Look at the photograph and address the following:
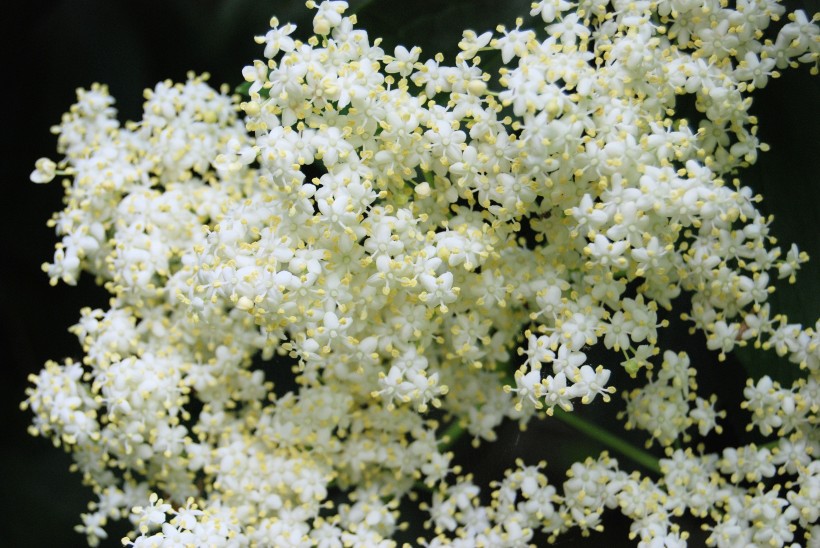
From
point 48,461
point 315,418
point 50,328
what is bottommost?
point 315,418

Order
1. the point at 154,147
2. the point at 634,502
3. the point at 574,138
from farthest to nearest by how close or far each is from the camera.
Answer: the point at 154,147 → the point at 634,502 → the point at 574,138

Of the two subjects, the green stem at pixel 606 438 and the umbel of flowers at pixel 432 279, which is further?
the green stem at pixel 606 438

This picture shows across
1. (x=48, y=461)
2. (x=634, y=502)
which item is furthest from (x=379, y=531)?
(x=48, y=461)

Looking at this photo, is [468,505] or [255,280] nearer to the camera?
[255,280]

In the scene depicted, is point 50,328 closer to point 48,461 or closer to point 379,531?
point 48,461
